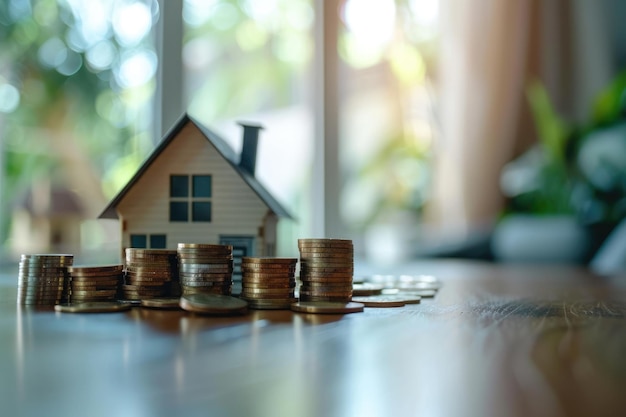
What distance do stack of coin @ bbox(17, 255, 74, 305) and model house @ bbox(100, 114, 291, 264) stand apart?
0.21 meters

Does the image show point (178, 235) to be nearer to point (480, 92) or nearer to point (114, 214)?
point (114, 214)

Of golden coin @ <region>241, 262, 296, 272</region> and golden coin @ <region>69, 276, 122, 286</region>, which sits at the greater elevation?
golden coin @ <region>241, 262, 296, 272</region>

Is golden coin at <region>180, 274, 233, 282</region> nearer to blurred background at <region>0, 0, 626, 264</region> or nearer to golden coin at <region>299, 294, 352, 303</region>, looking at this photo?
golden coin at <region>299, 294, 352, 303</region>

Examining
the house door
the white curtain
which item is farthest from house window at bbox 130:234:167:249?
the white curtain

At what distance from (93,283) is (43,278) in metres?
0.09

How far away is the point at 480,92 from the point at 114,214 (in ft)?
11.9

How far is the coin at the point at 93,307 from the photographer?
0.85m

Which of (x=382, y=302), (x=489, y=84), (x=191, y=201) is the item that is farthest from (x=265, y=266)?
(x=489, y=84)

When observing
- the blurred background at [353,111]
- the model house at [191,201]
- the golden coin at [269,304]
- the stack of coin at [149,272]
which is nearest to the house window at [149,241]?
the model house at [191,201]

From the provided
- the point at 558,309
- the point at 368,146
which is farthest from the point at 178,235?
the point at 368,146

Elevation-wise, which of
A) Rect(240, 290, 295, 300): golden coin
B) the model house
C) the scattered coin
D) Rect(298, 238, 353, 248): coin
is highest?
the model house

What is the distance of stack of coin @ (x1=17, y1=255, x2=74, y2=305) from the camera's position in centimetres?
93

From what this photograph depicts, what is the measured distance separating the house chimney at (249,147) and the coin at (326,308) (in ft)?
1.57

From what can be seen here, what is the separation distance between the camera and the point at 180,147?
1.19 meters
